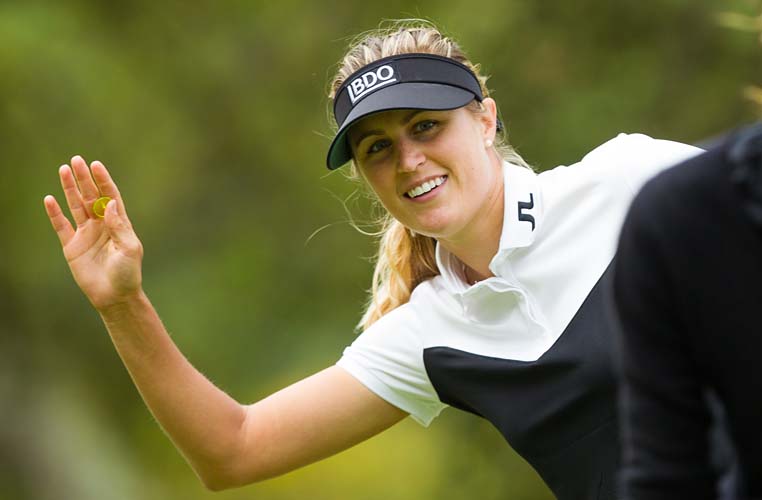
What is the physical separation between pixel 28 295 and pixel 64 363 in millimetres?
594

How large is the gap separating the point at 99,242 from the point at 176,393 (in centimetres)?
39

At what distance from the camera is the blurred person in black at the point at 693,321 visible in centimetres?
163

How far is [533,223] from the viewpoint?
327 centimetres

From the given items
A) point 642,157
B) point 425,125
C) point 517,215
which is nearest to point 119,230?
point 425,125

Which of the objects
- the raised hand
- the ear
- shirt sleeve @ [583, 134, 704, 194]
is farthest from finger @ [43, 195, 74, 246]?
shirt sleeve @ [583, 134, 704, 194]

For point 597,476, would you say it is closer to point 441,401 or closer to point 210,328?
point 441,401

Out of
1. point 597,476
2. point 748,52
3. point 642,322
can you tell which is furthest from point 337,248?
point 642,322

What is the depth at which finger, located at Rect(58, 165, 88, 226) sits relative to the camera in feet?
10.5

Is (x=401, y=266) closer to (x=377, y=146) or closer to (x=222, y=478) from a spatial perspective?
(x=377, y=146)

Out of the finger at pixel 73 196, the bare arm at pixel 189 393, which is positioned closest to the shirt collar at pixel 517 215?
the bare arm at pixel 189 393

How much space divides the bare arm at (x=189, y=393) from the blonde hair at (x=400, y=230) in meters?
0.24

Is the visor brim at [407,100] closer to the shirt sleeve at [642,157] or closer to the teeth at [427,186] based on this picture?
the teeth at [427,186]

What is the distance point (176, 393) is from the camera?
11.0ft

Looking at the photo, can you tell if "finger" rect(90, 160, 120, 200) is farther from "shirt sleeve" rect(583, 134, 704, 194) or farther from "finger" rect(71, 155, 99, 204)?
"shirt sleeve" rect(583, 134, 704, 194)
